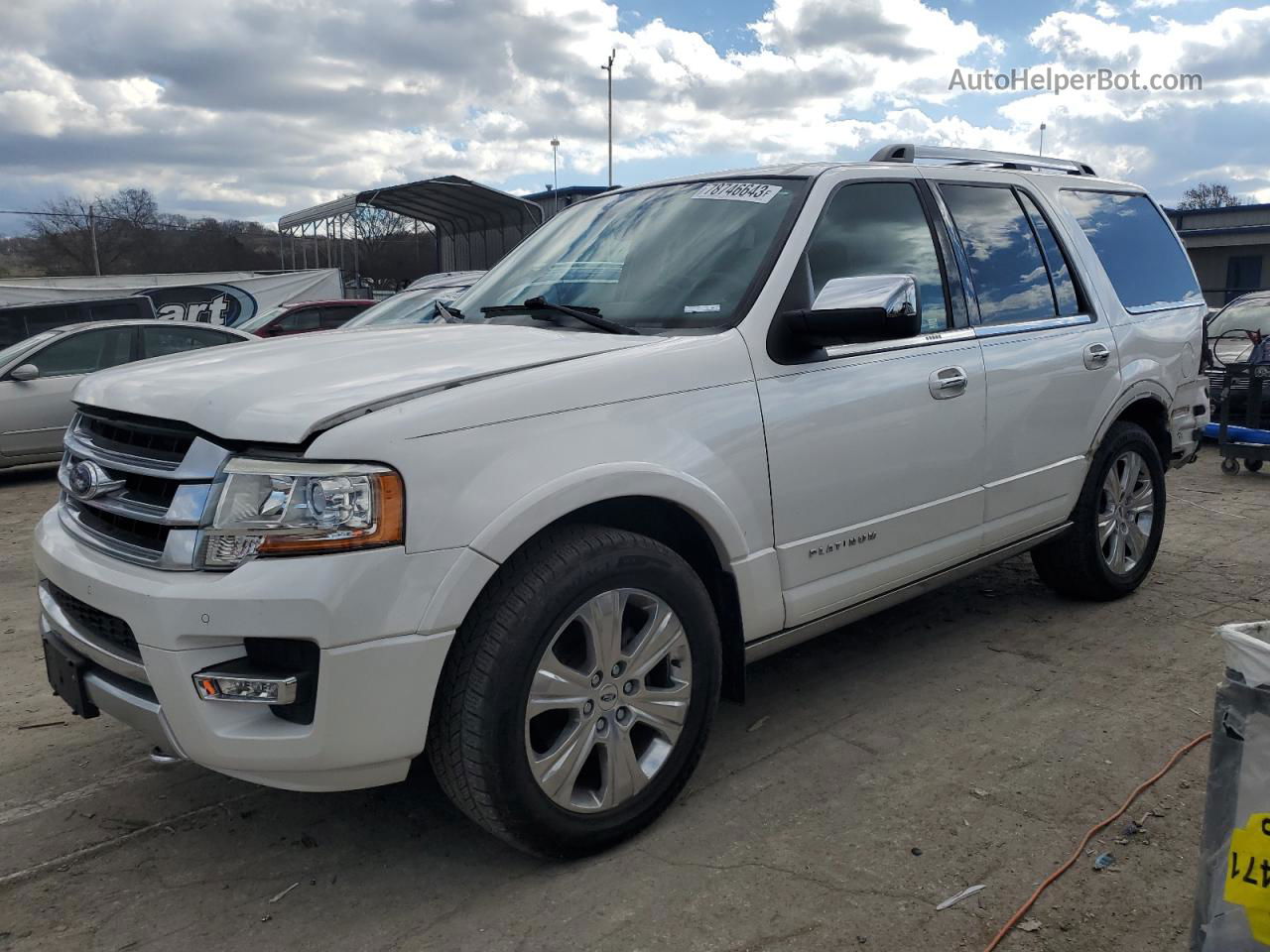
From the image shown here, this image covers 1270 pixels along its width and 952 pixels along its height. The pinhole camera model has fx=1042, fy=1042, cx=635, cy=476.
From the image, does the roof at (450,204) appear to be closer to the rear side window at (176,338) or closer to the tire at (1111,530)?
the rear side window at (176,338)

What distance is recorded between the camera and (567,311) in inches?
134

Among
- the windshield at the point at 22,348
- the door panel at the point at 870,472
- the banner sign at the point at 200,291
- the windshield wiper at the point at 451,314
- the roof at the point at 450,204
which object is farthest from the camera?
the roof at the point at 450,204

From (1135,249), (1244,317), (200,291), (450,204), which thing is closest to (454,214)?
(450,204)

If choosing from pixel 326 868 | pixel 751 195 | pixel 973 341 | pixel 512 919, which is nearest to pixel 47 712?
pixel 326 868

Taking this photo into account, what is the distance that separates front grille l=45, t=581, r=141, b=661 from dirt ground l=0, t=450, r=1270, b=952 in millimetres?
692

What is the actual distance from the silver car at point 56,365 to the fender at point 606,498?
7.82 meters

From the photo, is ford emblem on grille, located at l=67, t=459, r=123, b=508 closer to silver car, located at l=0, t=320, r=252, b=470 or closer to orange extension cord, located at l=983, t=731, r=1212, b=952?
orange extension cord, located at l=983, t=731, r=1212, b=952

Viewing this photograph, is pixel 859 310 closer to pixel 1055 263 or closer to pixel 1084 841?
pixel 1084 841

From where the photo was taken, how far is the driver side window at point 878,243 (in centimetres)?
351

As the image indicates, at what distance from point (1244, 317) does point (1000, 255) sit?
945 cm

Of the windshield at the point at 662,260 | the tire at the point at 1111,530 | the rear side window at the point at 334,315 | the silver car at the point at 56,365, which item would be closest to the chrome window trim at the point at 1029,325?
the tire at the point at 1111,530

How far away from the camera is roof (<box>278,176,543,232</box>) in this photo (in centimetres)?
2283

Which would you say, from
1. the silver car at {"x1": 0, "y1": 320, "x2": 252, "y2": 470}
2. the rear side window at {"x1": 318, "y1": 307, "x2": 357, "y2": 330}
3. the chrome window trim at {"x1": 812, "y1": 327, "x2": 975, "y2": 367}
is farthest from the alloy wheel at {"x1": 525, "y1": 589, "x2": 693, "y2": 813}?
the rear side window at {"x1": 318, "y1": 307, "x2": 357, "y2": 330}

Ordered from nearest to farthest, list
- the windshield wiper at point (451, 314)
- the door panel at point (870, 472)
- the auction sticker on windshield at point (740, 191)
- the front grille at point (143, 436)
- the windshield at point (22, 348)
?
the front grille at point (143, 436) < the door panel at point (870, 472) < the auction sticker on windshield at point (740, 191) < the windshield wiper at point (451, 314) < the windshield at point (22, 348)
